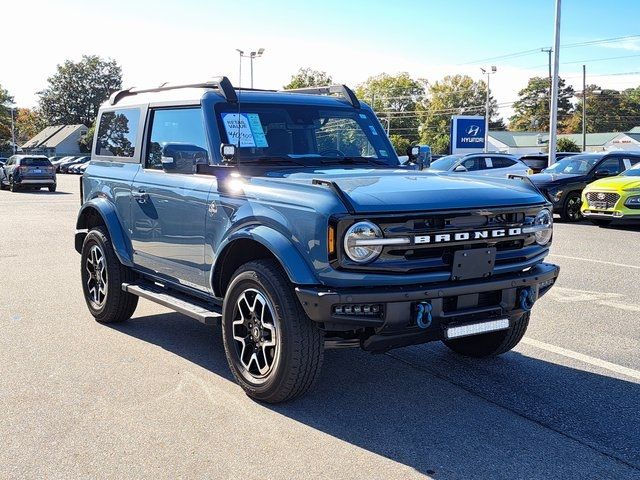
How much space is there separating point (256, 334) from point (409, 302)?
109 cm

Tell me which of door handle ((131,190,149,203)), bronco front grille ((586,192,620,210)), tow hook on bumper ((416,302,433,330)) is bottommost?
tow hook on bumper ((416,302,433,330))

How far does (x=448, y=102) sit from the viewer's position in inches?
4589

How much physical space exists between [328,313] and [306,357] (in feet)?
1.41

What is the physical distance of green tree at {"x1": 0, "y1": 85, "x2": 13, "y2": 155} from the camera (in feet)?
365

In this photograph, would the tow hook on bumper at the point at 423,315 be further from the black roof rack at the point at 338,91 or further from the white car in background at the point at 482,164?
the white car in background at the point at 482,164

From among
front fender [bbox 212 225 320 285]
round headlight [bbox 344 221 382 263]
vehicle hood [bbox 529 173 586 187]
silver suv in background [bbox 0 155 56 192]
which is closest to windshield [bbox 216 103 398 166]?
front fender [bbox 212 225 320 285]

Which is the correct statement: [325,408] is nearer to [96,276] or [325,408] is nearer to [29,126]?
[96,276]

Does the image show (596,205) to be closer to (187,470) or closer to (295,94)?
(295,94)

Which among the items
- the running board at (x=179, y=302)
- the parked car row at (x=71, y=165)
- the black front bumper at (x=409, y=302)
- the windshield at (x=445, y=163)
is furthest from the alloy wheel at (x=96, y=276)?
the parked car row at (x=71, y=165)

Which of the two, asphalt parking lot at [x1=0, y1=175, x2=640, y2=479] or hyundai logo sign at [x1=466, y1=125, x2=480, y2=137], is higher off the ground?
hyundai logo sign at [x1=466, y1=125, x2=480, y2=137]

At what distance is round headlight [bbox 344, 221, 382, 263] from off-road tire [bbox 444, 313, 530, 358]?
4.89 ft

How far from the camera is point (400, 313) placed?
3.93 m

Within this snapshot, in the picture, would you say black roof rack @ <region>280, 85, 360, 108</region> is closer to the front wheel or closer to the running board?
the running board

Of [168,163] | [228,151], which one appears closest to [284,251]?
[228,151]
